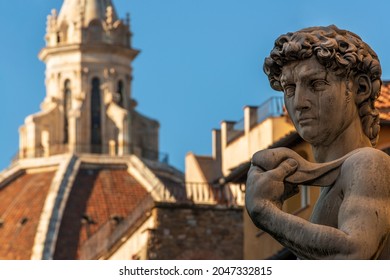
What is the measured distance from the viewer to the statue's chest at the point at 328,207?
6.41m

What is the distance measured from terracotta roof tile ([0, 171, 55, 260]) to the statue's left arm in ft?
303

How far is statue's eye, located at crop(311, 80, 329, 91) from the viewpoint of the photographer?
21.1ft

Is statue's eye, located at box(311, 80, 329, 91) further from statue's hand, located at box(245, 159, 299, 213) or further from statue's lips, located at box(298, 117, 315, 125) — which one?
statue's hand, located at box(245, 159, 299, 213)

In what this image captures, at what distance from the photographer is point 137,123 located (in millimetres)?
117188

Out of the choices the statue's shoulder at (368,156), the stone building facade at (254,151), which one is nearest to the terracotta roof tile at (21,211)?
the stone building facade at (254,151)

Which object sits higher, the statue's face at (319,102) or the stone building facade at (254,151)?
the stone building facade at (254,151)

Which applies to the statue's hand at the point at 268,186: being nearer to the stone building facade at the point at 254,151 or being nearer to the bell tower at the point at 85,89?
the stone building facade at the point at 254,151

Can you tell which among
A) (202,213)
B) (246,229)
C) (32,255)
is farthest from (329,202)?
(32,255)

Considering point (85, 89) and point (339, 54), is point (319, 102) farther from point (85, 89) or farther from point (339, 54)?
point (85, 89)

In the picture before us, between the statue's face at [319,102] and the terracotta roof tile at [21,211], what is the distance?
92177 millimetres

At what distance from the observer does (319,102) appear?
6430mm

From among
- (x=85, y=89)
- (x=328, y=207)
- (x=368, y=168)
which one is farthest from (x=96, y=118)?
(x=368, y=168)
